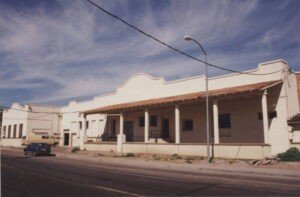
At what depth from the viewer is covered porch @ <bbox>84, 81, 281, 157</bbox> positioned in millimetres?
22078

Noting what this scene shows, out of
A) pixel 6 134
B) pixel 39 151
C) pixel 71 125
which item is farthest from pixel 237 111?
pixel 6 134

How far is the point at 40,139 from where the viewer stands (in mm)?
49781

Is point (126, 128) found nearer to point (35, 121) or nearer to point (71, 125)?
point (71, 125)

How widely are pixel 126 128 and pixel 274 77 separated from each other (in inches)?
747

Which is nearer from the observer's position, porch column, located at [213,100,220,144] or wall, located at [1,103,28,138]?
porch column, located at [213,100,220,144]

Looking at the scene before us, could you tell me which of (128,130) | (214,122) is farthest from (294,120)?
(128,130)

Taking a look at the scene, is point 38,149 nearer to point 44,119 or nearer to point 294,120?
point 294,120

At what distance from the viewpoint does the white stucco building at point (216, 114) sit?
73.0ft

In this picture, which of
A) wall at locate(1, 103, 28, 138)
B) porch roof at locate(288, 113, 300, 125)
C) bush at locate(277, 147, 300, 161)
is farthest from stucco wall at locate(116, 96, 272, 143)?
wall at locate(1, 103, 28, 138)

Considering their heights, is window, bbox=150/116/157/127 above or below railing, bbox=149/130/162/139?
above

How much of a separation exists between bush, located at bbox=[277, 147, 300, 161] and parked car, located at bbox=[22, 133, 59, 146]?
129 ft

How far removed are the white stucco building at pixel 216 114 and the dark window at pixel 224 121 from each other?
3.4 inches

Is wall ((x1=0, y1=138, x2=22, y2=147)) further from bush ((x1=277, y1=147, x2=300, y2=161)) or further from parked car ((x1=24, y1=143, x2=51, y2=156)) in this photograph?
bush ((x1=277, y1=147, x2=300, y2=161))

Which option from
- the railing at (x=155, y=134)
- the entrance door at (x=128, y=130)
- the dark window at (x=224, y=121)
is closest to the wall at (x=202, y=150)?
the railing at (x=155, y=134)
